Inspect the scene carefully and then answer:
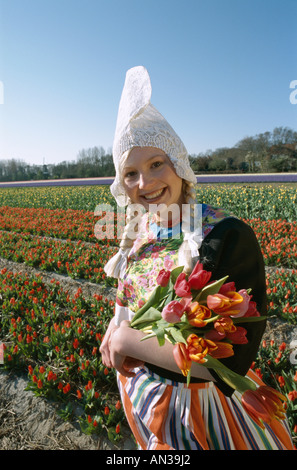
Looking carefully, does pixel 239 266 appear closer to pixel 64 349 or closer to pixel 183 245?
pixel 183 245

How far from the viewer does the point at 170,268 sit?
1.34 meters

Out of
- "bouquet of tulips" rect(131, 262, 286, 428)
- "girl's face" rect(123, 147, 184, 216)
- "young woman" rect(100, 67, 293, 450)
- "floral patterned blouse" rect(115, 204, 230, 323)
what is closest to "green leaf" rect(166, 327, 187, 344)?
"bouquet of tulips" rect(131, 262, 286, 428)

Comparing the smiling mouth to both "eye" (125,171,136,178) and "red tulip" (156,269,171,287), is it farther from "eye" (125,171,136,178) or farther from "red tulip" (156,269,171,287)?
"red tulip" (156,269,171,287)

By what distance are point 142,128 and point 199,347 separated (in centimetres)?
95

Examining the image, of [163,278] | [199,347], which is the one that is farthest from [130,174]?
[199,347]

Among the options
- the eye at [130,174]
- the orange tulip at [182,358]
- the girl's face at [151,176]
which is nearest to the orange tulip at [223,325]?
the orange tulip at [182,358]

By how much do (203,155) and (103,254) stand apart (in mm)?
45961

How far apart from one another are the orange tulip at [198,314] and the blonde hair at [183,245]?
0.33m

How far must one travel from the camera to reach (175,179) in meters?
1.33

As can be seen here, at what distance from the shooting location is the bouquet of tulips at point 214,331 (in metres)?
0.76

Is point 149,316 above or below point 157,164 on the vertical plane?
below

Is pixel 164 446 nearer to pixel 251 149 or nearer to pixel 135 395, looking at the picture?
pixel 135 395

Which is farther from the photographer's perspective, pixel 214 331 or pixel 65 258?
pixel 65 258

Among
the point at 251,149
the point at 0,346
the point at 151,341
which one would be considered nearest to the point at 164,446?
the point at 151,341
